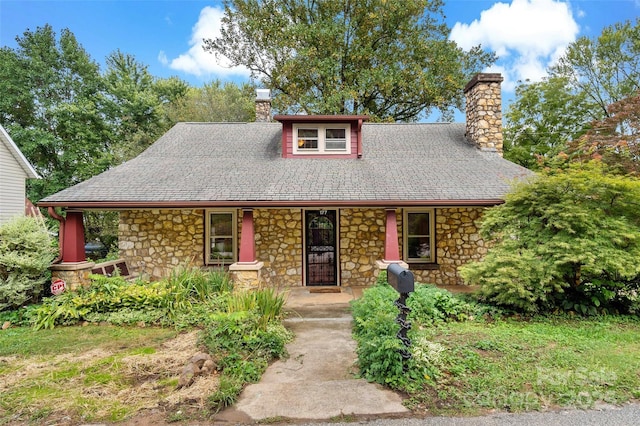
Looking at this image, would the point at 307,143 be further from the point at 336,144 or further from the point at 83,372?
the point at 83,372

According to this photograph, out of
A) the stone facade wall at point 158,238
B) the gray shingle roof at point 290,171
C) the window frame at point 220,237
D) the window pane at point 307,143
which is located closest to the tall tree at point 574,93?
the gray shingle roof at point 290,171

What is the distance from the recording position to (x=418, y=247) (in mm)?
8883

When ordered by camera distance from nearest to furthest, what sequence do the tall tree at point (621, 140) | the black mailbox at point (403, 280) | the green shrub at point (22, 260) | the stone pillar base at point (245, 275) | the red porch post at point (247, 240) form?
the black mailbox at point (403, 280) < the green shrub at point (22, 260) < the stone pillar base at point (245, 275) < the red porch post at point (247, 240) < the tall tree at point (621, 140)

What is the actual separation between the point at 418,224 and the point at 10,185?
573 inches

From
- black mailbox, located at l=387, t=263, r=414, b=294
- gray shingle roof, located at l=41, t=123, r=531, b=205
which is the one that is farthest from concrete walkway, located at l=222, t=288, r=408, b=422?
gray shingle roof, located at l=41, t=123, r=531, b=205

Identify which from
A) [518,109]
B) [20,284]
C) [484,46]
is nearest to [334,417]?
[20,284]

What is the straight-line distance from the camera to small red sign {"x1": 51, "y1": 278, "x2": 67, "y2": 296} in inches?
254

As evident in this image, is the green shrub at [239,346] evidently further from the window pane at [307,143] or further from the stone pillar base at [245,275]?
the window pane at [307,143]

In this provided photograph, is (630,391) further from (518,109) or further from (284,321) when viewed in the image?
(518,109)

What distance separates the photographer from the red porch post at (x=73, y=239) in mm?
6957

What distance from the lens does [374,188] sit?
7.46m

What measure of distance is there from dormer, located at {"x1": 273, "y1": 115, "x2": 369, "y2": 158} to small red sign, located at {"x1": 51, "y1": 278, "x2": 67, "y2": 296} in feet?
18.8

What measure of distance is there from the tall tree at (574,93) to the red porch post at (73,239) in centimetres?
1641

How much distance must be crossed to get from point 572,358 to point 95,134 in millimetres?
21700
